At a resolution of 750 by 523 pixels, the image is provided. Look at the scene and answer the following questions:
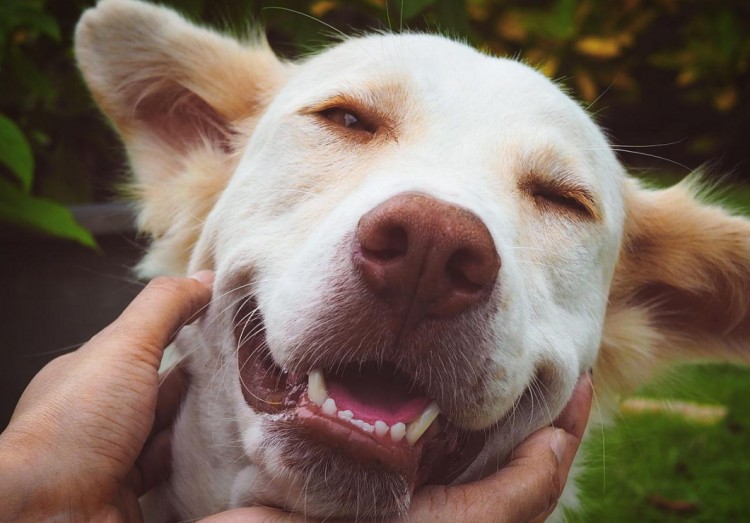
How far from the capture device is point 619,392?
2.90 m

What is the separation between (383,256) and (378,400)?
0.37 meters

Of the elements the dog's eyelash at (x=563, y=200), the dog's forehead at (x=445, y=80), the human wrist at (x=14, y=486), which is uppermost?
the dog's forehead at (x=445, y=80)

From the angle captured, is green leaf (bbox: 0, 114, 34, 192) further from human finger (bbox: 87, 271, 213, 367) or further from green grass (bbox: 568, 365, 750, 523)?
green grass (bbox: 568, 365, 750, 523)

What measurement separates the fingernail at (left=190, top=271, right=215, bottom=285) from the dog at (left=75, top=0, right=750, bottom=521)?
0.07 m

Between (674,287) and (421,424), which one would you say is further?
(674,287)

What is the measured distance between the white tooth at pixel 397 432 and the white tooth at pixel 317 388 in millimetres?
183

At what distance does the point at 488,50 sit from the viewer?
10.8 ft

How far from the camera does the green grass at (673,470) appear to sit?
4.10 metres

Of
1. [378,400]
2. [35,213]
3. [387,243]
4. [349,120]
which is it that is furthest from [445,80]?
[35,213]

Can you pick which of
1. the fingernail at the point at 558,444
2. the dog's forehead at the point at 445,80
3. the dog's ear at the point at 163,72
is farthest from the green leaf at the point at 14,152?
the fingernail at the point at 558,444

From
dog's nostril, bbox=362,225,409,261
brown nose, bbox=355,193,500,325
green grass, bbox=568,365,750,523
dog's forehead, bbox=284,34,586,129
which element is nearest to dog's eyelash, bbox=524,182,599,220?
dog's forehead, bbox=284,34,586,129

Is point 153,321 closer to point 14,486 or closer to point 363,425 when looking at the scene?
point 14,486

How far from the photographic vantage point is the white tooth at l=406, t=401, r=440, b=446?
5.68 feet

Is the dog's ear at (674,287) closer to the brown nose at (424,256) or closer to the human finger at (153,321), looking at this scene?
the brown nose at (424,256)
